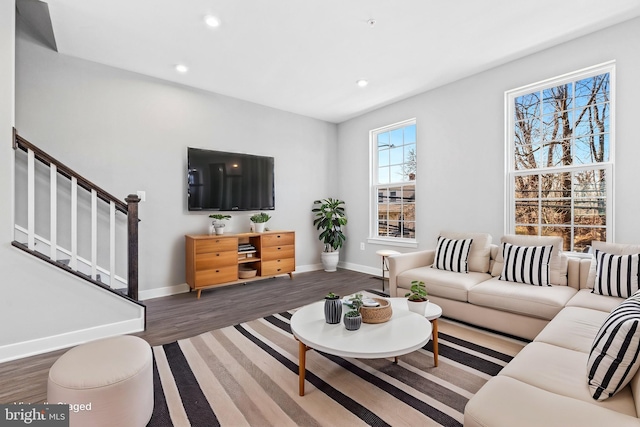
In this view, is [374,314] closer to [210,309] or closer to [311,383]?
[311,383]

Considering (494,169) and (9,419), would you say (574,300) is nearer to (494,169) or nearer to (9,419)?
(494,169)

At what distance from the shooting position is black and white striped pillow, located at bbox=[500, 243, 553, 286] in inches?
105

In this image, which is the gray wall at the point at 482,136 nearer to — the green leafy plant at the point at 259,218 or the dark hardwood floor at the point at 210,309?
the dark hardwood floor at the point at 210,309

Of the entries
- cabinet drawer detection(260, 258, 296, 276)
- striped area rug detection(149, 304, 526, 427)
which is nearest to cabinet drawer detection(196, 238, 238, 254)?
cabinet drawer detection(260, 258, 296, 276)

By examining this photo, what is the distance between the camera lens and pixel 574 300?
7.50ft

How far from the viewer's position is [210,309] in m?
3.31

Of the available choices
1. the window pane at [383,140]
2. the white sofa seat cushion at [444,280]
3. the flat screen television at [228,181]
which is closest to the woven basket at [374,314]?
→ the white sofa seat cushion at [444,280]

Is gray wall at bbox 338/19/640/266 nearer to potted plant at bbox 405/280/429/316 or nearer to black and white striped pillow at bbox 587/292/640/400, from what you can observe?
potted plant at bbox 405/280/429/316

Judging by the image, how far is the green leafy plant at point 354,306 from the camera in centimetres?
189

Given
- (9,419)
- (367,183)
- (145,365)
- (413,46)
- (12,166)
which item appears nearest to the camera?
(9,419)

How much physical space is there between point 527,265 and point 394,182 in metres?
2.40

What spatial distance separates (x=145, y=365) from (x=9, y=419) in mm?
592

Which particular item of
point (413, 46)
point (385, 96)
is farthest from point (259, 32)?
point (385, 96)

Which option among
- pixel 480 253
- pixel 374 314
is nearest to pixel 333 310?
pixel 374 314
